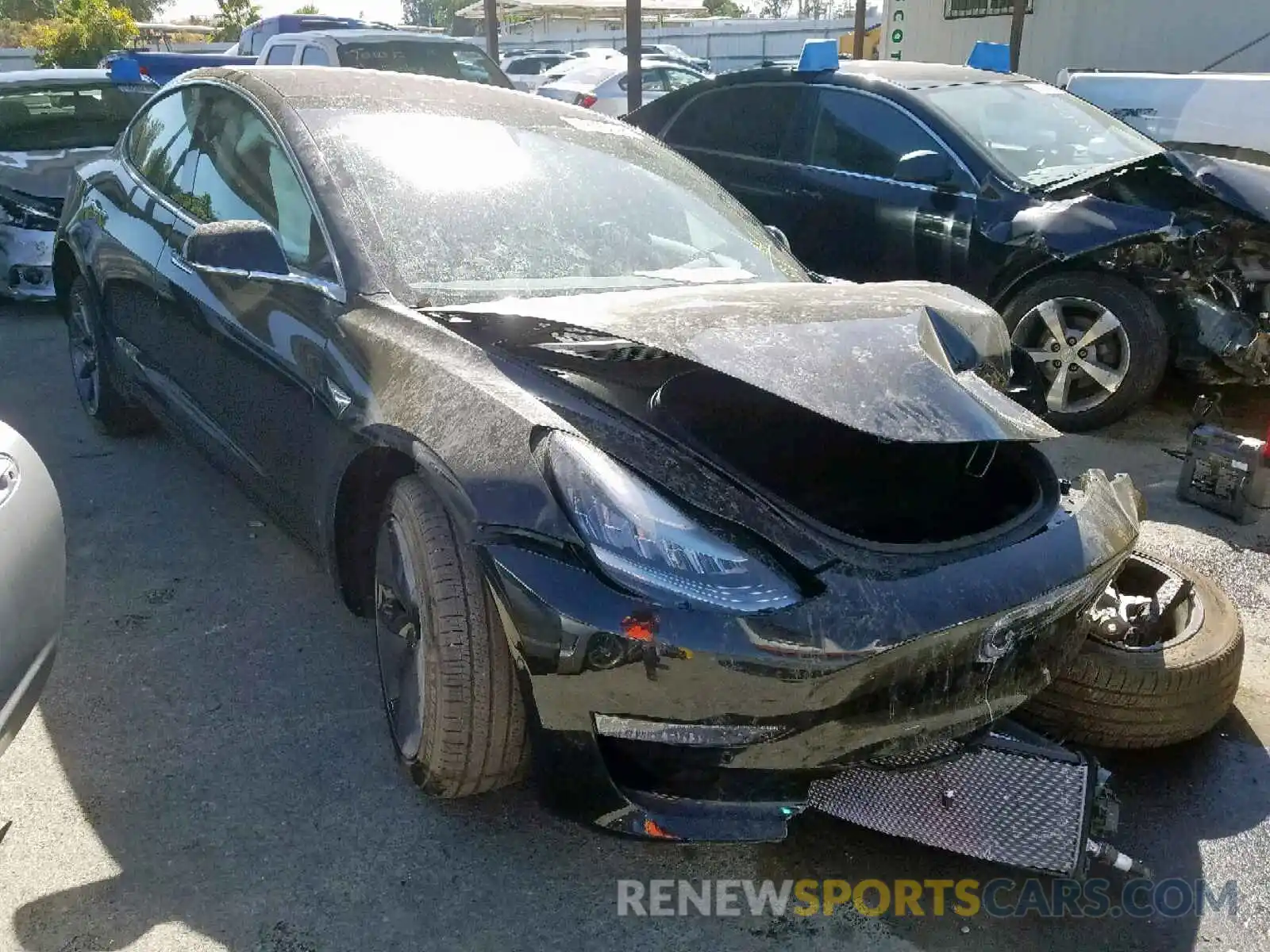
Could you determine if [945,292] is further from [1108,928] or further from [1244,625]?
[1108,928]

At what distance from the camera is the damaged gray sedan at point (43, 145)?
6637 mm

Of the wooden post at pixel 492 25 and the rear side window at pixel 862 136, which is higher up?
the wooden post at pixel 492 25

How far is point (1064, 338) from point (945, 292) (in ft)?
7.55

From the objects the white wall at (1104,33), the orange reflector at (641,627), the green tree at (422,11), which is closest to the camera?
the orange reflector at (641,627)

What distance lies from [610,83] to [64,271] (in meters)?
12.2

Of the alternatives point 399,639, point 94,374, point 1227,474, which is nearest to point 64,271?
point 94,374

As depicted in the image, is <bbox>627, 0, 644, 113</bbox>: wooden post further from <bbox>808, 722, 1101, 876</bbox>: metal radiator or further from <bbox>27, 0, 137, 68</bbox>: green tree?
<bbox>27, 0, 137, 68</bbox>: green tree

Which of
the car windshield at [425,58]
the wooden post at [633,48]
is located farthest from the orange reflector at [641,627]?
the wooden post at [633,48]

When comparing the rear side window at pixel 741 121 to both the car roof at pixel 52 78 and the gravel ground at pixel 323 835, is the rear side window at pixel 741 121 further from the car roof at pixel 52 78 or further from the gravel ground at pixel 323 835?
the car roof at pixel 52 78

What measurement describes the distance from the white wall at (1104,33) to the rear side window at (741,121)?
10204 mm

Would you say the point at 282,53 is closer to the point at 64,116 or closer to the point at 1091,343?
the point at 64,116

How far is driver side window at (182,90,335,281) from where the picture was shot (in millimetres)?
2889

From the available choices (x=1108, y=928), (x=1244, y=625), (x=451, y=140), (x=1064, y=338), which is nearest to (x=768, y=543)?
(x=1108, y=928)

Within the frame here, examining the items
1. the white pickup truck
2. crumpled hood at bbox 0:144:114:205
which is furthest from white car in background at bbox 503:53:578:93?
crumpled hood at bbox 0:144:114:205
